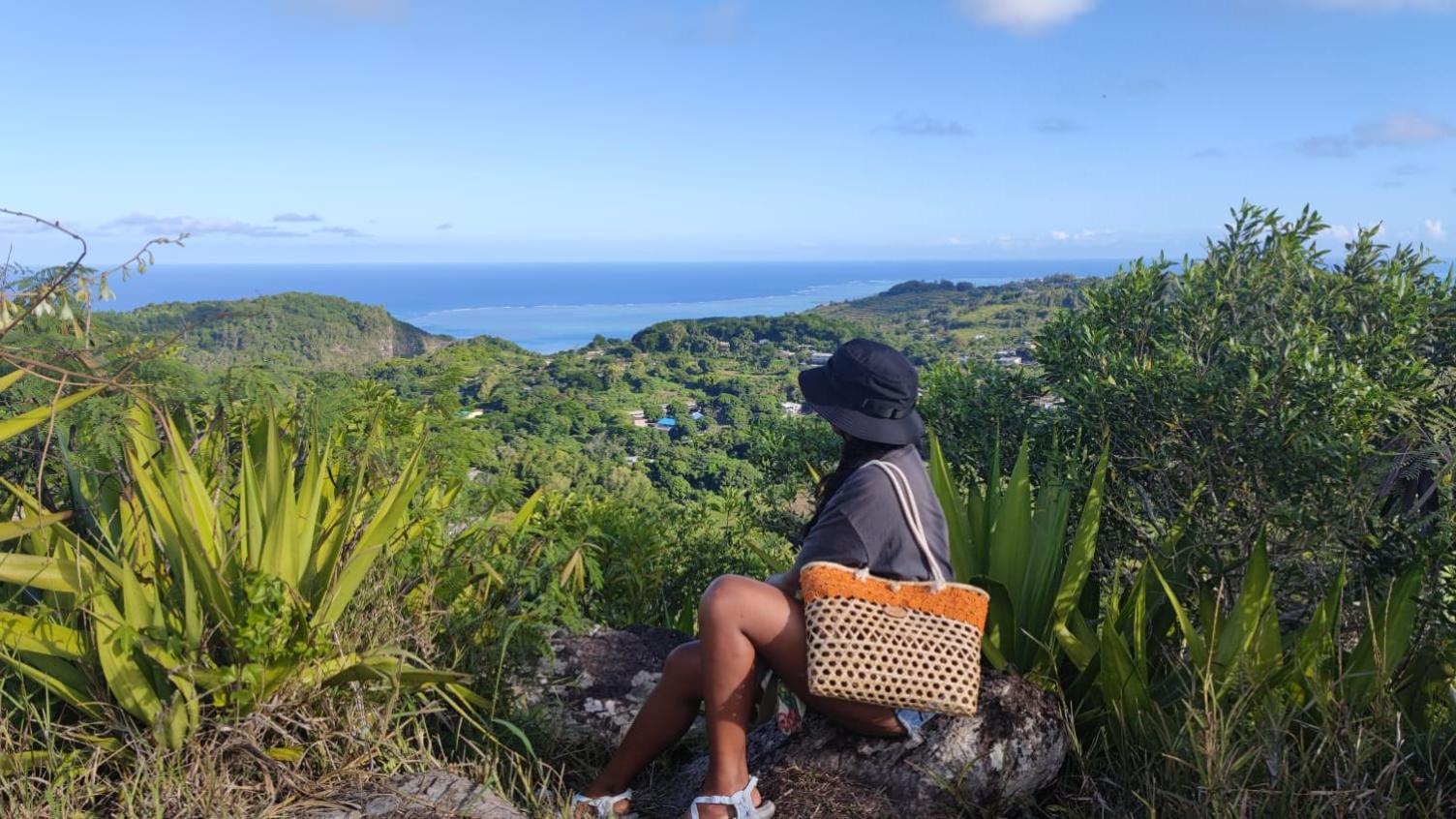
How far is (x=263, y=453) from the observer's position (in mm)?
3326

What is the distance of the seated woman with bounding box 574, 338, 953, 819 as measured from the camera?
100 inches

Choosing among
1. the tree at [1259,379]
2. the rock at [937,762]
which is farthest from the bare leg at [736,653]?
the tree at [1259,379]

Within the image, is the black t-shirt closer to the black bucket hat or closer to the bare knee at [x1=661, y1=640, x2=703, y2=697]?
the black bucket hat

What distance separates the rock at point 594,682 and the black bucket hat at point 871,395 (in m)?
1.27

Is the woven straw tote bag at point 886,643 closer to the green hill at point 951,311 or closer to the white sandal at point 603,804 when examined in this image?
the white sandal at point 603,804

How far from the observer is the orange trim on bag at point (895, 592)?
249 cm

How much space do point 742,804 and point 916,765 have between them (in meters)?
0.51

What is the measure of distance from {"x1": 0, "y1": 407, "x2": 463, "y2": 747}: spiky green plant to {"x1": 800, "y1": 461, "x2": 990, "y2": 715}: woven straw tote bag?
3.75 ft

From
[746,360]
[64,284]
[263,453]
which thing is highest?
[64,284]

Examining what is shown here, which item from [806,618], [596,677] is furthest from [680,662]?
[596,677]

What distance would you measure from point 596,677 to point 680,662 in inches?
34.0

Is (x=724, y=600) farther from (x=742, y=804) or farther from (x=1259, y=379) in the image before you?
(x=1259, y=379)

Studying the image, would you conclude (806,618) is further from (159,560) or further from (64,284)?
(64,284)

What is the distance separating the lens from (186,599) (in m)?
2.63
